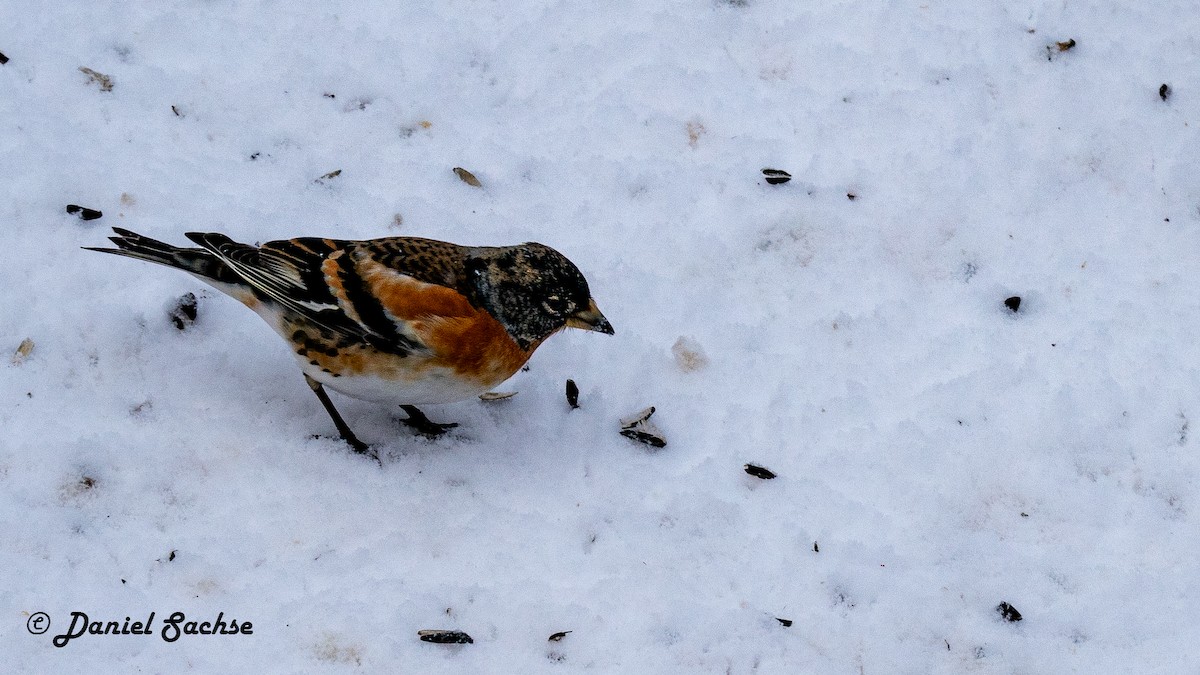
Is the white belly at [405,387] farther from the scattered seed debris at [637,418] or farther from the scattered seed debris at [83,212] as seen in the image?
the scattered seed debris at [83,212]

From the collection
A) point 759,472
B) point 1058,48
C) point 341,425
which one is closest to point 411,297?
point 341,425

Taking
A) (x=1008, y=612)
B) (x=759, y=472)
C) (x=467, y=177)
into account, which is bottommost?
(x=1008, y=612)

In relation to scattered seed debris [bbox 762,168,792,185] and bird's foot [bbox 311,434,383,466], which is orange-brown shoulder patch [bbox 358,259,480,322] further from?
scattered seed debris [bbox 762,168,792,185]

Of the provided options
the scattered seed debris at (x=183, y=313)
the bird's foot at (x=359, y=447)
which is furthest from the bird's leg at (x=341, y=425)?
the scattered seed debris at (x=183, y=313)

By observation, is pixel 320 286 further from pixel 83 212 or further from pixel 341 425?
pixel 83 212

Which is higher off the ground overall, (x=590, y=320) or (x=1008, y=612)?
(x=590, y=320)

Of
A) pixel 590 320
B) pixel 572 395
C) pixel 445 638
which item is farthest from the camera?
pixel 572 395

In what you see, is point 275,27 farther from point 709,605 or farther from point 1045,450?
point 1045,450
